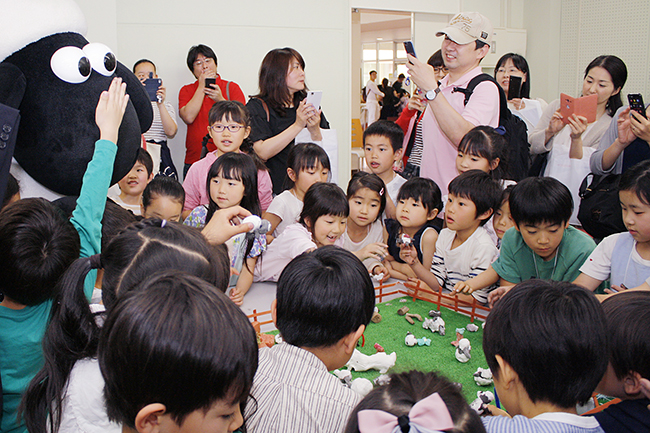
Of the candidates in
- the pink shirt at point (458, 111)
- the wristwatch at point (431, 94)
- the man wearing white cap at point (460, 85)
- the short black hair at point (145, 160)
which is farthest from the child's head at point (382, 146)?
the short black hair at point (145, 160)

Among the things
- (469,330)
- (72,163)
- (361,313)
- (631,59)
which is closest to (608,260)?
(469,330)

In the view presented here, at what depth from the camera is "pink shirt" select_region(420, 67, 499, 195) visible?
2.28 m

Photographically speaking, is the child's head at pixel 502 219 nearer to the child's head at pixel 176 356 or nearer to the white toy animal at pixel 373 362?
the white toy animal at pixel 373 362

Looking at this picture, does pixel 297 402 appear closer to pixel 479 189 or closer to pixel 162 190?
pixel 479 189

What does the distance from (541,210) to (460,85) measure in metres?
0.85

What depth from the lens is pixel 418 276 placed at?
88.8 inches

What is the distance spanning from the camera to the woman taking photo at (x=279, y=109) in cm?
271

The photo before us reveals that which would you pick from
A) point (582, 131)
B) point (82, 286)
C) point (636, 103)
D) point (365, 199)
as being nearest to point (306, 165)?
point (365, 199)

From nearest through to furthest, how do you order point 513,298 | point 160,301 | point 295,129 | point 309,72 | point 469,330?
point 160,301, point 513,298, point 469,330, point 295,129, point 309,72

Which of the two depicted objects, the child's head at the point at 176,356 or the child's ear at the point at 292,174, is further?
the child's ear at the point at 292,174

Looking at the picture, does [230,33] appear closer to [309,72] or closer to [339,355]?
[309,72]

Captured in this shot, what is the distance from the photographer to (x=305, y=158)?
2607 millimetres

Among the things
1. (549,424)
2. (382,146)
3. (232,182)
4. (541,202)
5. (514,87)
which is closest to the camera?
(549,424)

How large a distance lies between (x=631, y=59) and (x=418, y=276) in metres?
4.31
